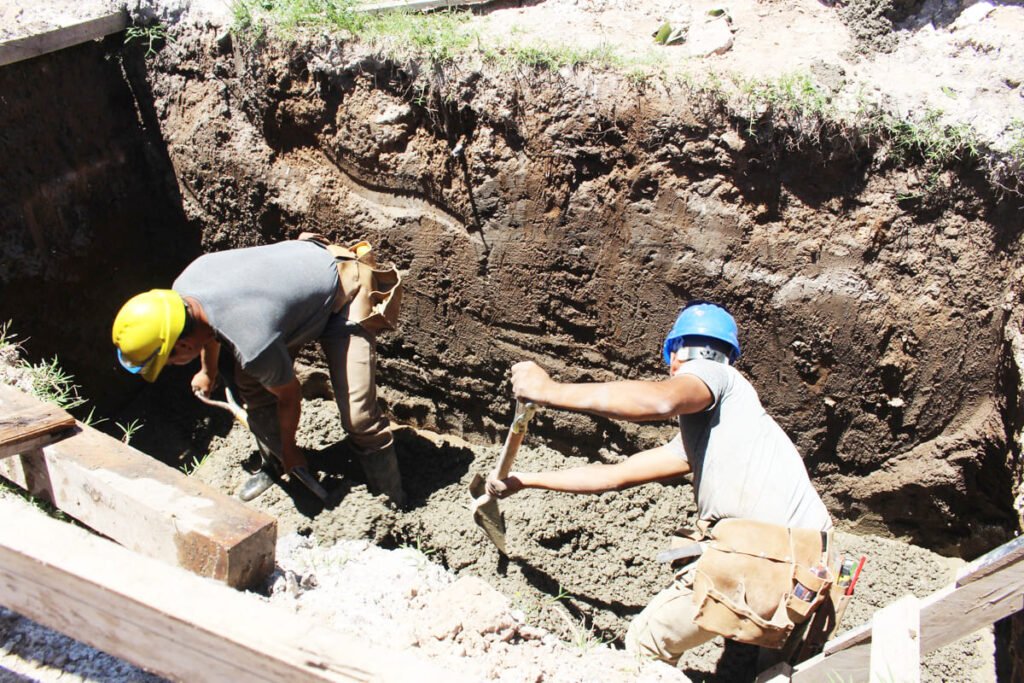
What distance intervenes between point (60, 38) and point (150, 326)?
1.76 metres

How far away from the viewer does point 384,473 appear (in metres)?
3.41

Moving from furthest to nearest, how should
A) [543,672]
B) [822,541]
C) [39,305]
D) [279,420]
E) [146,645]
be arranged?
[39,305] < [279,420] < [822,541] < [543,672] < [146,645]

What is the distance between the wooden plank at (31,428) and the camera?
225 centimetres

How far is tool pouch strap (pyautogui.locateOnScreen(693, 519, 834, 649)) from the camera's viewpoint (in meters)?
2.34

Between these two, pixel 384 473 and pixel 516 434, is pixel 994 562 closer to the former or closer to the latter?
pixel 516 434

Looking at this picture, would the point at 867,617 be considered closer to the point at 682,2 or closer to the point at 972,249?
the point at 972,249

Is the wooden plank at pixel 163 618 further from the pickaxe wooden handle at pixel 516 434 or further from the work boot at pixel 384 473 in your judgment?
the work boot at pixel 384 473

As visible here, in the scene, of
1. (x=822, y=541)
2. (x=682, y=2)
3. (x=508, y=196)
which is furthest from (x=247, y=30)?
(x=822, y=541)

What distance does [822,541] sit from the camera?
2387 millimetres

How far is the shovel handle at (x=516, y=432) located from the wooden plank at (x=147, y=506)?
2.92 feet

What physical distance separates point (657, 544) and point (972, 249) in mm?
1746

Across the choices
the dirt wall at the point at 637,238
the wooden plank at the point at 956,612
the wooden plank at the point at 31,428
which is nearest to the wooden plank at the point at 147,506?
the wooden plank at the point at 31,428

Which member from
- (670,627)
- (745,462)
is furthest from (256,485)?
(745,462)

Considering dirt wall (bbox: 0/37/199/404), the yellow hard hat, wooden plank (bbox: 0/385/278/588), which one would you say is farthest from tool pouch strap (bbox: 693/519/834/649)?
dirt wall (bbox: 0/37/199/404)
